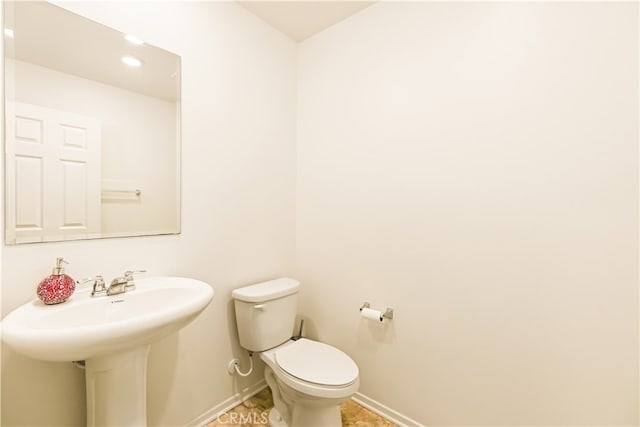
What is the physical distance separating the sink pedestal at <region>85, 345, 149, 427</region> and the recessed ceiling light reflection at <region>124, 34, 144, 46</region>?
50.3 inches

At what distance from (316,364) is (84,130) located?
1464mm

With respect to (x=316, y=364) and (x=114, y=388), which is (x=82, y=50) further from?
(x=316, y=364)

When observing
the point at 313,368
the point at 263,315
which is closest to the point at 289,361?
the point at 313,368

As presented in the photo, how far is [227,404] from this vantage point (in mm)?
1670

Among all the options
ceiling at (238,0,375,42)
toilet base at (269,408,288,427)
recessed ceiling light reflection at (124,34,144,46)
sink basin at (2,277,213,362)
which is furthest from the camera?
ceiling at (238,0,375,42)

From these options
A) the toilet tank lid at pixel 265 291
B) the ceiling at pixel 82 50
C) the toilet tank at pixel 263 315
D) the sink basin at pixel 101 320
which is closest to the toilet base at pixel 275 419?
the toilet tank at pixel 263 315

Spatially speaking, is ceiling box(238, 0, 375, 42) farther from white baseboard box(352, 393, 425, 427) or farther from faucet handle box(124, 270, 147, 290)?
→ white baseboard box(352, 393, 425, 427)

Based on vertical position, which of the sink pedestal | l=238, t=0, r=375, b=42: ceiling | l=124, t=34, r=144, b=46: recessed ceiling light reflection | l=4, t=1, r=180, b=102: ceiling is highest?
l=238, t=0, r=375, b=42: ceiling

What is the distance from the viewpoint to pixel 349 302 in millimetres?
1802

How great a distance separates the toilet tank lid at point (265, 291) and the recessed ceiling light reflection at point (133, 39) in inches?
50.7

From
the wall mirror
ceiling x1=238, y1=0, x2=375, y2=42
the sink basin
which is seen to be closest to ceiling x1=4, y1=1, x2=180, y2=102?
the wall mirror

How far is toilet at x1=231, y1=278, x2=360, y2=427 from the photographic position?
Answer: 1.31m

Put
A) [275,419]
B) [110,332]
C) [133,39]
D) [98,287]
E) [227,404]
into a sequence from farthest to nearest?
1. [227,404]
2. [275,419]
3. [133,39]
4. [98,287]
5. [110,332]

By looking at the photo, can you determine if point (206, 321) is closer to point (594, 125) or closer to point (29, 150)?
point (29, 150)
